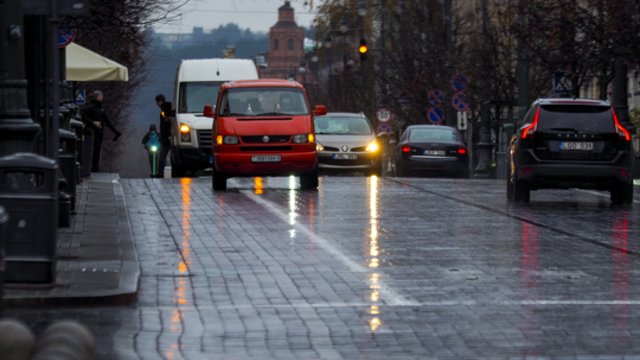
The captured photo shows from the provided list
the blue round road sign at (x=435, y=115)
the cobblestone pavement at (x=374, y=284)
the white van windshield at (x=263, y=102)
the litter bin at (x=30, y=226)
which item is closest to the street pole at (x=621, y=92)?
the white van windshield at (x=263, y=102)

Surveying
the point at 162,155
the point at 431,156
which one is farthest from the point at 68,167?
the point at 431,156

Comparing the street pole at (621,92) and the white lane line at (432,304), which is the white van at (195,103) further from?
the white lane line at (432,304)

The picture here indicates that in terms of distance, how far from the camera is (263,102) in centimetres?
2892

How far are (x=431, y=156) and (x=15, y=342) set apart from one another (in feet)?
112

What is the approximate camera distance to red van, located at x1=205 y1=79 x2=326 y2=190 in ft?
91.9

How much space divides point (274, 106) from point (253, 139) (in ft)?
3.38

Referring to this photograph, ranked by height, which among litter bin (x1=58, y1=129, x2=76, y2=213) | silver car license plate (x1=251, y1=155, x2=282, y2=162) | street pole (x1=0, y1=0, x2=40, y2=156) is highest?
street pole (x1=0, y1=0, x2=40, y2=156)

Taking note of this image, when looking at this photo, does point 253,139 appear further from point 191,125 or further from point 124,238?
point 124,238

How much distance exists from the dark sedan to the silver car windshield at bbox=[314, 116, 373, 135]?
8.35 ft

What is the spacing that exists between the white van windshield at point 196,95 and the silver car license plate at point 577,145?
1331 centimetres

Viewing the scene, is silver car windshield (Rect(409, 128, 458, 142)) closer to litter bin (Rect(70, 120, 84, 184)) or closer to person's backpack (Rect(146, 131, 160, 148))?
person's backpack (Rect(146, 131, 160, 148))

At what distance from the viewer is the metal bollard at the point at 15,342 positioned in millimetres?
6410

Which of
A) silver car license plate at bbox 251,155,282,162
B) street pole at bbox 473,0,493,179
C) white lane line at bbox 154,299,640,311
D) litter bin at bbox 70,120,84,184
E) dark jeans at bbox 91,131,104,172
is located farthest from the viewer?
street pole at bbox 473,0,493,179

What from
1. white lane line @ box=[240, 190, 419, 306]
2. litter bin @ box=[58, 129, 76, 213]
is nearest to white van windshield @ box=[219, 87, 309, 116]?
white lane line @ box=[240, 190, 419, 306]
